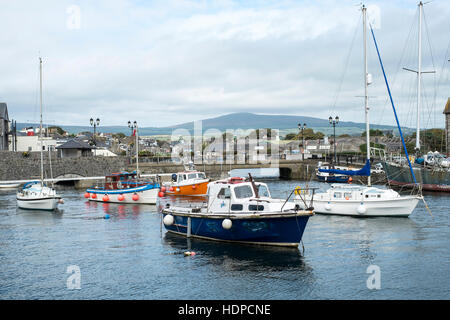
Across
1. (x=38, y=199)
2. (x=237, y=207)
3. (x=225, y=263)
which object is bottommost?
(x=225, y=263)

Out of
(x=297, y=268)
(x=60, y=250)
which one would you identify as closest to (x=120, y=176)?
(x=60, y=250)

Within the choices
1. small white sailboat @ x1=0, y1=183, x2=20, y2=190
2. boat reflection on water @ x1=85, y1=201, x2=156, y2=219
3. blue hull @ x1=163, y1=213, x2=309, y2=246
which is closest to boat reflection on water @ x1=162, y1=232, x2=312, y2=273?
blue hull @ x1=163, y1=213, x2=309, y2=246

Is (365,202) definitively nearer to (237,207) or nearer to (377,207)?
(377,207)

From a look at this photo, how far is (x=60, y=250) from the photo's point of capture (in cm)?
2531

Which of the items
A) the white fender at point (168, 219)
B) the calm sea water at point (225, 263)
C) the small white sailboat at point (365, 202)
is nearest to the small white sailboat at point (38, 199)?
the calm sea water at point (225, 263)

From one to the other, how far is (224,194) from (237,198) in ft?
3.12

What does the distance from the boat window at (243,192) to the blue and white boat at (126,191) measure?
2082 centimetres

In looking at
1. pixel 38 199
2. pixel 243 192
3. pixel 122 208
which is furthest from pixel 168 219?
pixel 38 199

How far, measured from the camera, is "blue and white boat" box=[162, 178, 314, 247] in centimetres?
2302

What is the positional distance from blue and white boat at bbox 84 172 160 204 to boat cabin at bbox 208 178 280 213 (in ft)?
64.7

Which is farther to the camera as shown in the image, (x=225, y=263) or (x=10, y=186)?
(x=10, y=186)

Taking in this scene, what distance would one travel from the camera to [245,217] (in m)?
23.3

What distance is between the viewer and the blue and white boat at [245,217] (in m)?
23.0
